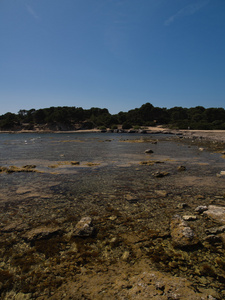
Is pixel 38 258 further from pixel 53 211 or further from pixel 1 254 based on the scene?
pixel 53 211

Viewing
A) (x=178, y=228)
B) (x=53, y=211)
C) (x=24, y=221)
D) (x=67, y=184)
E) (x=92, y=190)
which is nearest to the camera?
(x=178, y=228)

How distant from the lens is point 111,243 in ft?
15.7

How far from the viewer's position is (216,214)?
612 centimetres

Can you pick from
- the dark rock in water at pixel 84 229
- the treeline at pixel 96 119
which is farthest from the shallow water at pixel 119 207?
the treeline at pixel 96 119

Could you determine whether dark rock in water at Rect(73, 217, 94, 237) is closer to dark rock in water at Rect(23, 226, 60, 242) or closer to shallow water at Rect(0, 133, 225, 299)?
shallow water at Rect(0, 133, 225, 299)

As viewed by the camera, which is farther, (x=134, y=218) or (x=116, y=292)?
(x=134, y=218)

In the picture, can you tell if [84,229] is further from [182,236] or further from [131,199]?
[131,199]

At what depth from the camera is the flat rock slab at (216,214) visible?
583 cm

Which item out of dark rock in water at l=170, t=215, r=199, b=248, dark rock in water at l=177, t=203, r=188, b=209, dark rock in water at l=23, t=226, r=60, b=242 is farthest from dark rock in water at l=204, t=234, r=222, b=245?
dark rock in water at l=23, t=226, r=60, b=242

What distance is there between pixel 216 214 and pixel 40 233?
5881 millimetres

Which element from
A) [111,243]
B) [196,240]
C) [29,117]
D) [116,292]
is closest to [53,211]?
[111,243]

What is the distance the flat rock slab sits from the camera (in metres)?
5.83

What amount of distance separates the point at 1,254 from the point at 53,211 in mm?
2336

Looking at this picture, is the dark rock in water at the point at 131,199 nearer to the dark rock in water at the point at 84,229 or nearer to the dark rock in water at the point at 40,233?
the dark rock in water at the point at 84,229
